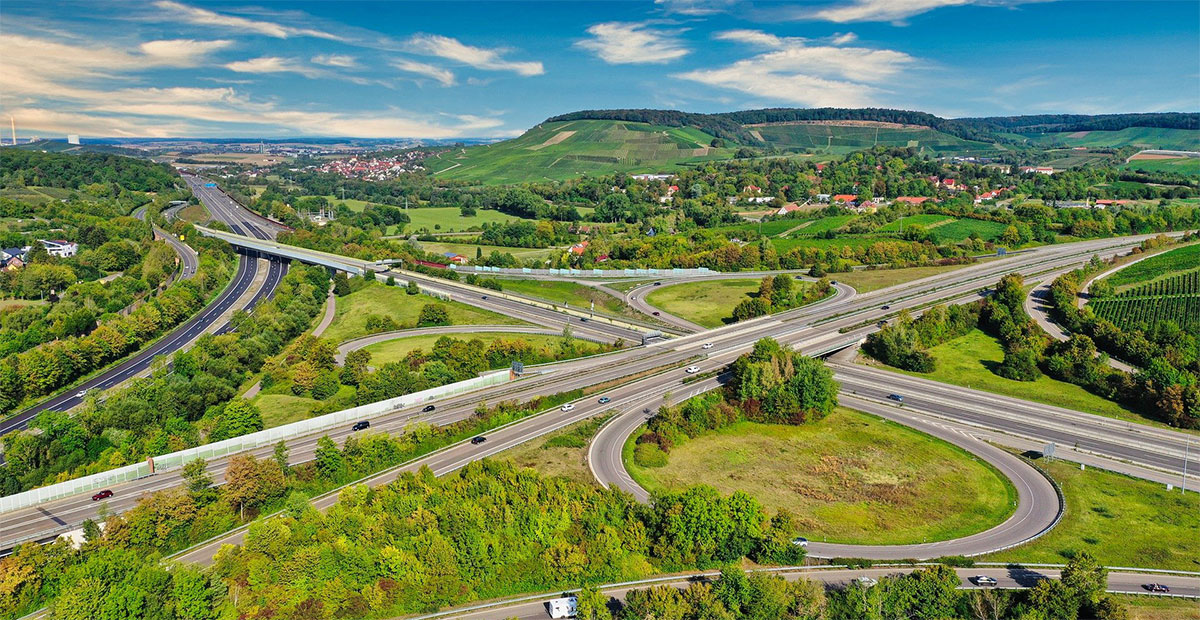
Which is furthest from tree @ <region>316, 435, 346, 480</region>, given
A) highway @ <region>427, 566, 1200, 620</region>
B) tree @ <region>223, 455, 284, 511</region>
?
highway @ <region>427, 566, 1200, 620</region>

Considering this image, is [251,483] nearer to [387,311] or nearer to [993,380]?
[387,311]

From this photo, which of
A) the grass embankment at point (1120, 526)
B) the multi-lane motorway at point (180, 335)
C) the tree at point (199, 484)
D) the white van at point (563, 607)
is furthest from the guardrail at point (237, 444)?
the grass embankment at point (1120, 526)

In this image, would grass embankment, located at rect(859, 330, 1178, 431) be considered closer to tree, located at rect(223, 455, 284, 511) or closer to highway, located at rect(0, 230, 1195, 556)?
highway, located at rect(0, 230, 1195, 556)

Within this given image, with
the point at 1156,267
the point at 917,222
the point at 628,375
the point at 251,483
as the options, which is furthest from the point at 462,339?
the point at 917,222

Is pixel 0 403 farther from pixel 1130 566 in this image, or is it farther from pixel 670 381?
pixel 1130 566

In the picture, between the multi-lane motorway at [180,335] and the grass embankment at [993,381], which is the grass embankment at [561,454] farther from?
the multi-lane motorway at [180,335]

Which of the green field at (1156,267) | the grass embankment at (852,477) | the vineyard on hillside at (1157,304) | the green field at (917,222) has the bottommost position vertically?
the grass embankment at (852,477)
